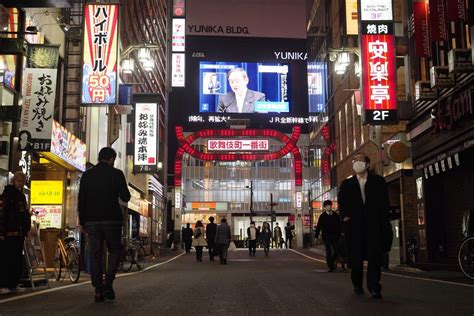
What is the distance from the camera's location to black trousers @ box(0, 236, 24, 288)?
8586mm

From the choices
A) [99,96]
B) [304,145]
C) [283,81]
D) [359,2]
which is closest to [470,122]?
[359,2]

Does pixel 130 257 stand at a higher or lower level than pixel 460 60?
lower

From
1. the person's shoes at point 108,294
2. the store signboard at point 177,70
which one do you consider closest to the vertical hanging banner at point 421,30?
the person's shoes at point 108,294

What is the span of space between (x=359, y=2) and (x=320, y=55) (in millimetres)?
21572

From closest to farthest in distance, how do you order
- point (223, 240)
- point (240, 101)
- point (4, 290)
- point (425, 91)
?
point (4, 290) < point (425, 91) < point (223, 240) < point (240, 101)

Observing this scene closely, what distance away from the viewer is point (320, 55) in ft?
135

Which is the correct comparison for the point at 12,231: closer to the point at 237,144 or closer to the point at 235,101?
the point at 237,144

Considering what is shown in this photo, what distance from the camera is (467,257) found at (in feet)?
34.8

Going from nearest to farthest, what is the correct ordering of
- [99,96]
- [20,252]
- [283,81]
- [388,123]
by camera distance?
[20,252] → [99,96] → [388,123] → [283,81]

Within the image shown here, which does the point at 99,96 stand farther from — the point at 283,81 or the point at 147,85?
the point at 283,81

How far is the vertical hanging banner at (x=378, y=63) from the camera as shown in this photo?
1938 centimetres

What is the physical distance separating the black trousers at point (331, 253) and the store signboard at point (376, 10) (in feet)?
27.6

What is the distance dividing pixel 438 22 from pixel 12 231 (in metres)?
11.9

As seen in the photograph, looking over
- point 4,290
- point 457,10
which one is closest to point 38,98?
point 4,290
